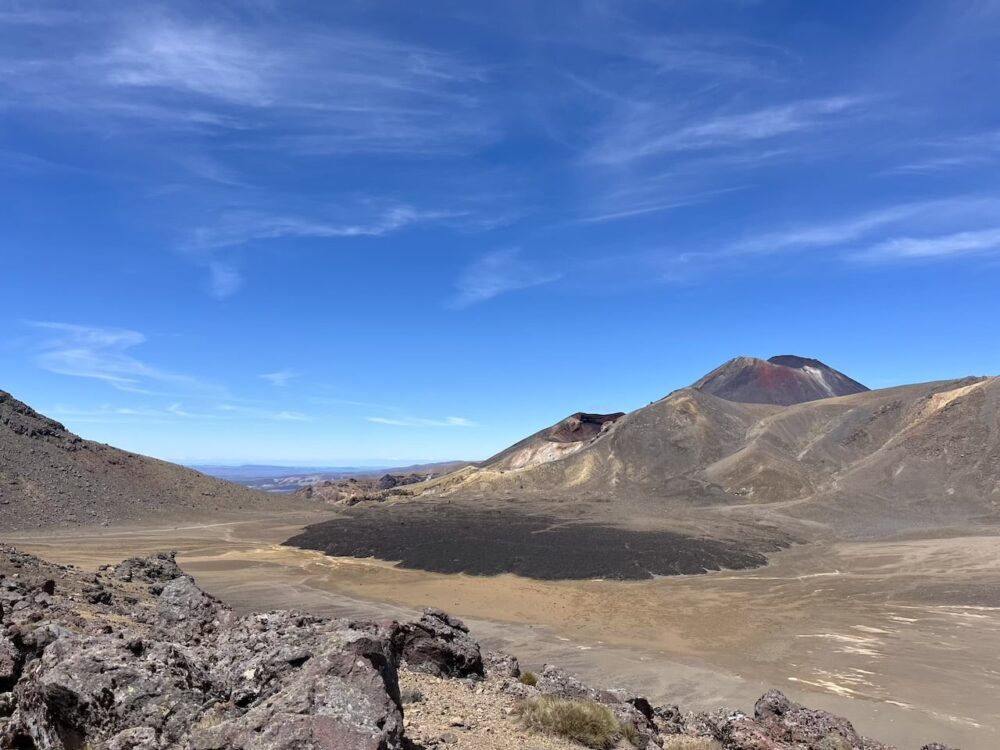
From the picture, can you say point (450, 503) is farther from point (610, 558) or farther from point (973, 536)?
point (973, 536)

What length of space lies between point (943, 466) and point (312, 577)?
62357 millimetres

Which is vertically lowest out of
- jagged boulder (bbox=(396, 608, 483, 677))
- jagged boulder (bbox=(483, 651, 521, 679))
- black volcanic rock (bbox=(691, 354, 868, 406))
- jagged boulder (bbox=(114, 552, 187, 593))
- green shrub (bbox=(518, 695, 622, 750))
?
jagged boulder (bbox=(114, 552, 187, 593))

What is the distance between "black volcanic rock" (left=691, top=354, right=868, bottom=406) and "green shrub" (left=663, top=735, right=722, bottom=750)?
135273mm

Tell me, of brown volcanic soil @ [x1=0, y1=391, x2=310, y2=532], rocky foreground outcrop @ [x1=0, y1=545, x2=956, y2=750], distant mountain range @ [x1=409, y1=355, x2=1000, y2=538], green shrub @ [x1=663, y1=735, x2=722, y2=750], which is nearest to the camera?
rocky foreground outcrop @ [x1=0, y1=545, x2=956, y2=750]

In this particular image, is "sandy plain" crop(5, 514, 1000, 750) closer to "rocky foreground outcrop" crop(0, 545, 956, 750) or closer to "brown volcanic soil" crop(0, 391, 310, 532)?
"rocky foreground outcrop" crop(0, 545, 956, 750)

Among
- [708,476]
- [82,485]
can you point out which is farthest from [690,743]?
[708,476]

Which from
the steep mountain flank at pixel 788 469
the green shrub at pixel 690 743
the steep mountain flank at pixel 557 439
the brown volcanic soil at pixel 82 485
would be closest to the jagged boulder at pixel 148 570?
the green shrub at pixel 690 743

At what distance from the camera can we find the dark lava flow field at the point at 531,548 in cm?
3681

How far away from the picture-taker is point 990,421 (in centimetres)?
6500

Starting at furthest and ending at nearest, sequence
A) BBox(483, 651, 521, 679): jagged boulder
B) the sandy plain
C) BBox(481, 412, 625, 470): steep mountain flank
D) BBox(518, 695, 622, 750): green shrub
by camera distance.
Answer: BBox(481, 412, 625, 470): steep mountain flank < the sandy plain < BBox(483, 651, 521, 679): jagged boulder < BBox(518, 695, 622, 750): green shrub

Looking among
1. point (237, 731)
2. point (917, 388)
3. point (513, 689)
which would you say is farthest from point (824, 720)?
point (917, 388)

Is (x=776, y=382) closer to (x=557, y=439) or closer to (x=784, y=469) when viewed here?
(x=557, y=439)

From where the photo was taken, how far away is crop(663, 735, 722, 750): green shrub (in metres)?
8.21

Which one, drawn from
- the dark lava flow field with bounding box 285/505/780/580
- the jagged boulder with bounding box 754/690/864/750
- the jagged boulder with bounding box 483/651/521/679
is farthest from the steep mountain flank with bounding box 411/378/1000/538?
the jagged boulder with bounding box 754/690/864/750
